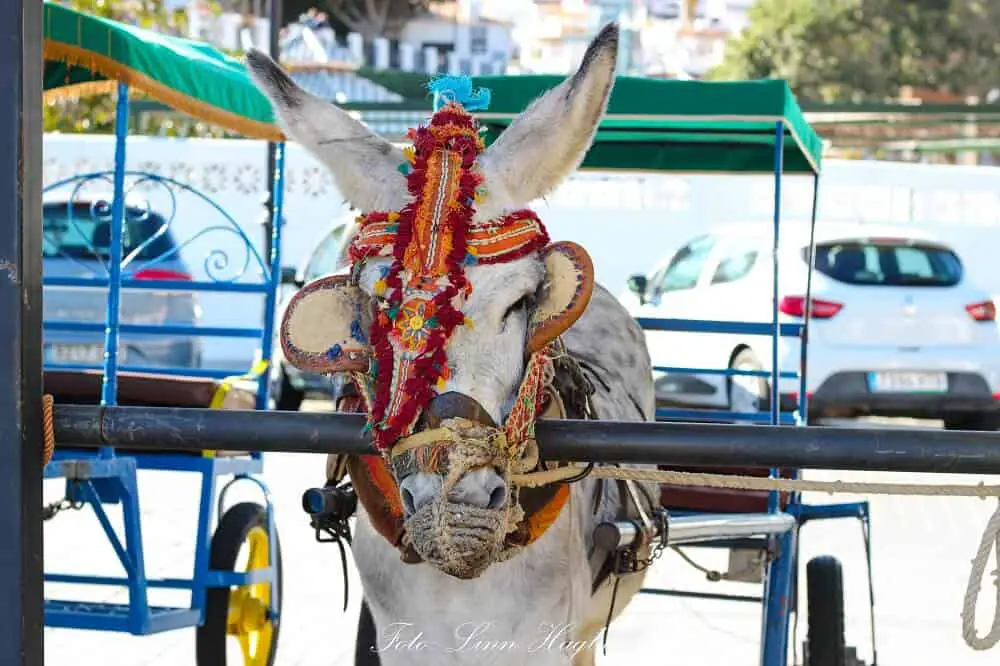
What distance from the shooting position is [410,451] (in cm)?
287

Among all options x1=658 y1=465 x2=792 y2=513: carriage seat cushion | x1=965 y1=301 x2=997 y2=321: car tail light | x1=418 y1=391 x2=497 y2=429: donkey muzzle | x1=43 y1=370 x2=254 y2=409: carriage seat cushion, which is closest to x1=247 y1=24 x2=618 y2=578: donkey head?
x1=418 y1=391 x2=497 y2=429: donkey muzzle

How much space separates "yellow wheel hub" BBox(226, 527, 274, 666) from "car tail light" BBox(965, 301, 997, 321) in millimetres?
8349

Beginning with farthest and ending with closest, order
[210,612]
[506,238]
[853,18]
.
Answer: [853,18] → [210,612] → [506,238]

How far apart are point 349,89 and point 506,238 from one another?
85.1 feet

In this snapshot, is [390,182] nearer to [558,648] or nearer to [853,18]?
[558,648]

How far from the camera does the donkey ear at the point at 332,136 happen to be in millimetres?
3393

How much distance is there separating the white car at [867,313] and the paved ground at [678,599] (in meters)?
1.47

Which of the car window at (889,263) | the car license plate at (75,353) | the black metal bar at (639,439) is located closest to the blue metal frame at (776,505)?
the black metal bar at (639,439)

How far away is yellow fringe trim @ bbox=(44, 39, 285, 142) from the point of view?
5.14 m

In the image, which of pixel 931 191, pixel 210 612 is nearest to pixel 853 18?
pixel 931 191

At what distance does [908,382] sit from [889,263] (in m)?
1.18

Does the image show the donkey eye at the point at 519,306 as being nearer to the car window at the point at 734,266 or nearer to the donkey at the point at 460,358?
the donkey at the point at 460,358

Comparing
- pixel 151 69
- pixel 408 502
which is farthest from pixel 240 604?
pixel 408 502

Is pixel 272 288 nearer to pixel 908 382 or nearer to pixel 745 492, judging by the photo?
pixel 745 492
